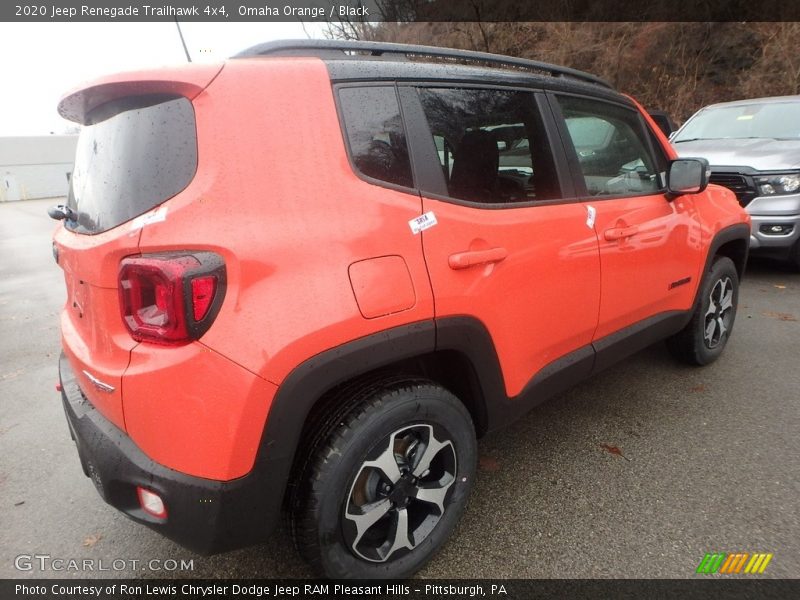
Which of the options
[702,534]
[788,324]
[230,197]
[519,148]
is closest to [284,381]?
[230,197]

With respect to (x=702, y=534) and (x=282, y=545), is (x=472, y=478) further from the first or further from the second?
(x=702, y=534)

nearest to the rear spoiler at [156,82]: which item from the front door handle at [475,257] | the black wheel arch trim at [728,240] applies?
the front door handle at [475,257]

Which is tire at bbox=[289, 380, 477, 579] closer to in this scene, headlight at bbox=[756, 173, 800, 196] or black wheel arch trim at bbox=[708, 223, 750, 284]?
black wheel arch trim at bbox=[708, 223, 750, 284]

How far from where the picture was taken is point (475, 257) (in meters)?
1.78

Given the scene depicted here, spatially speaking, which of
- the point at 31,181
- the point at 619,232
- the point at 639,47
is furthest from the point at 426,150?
the point at 31,181

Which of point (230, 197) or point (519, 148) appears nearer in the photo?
point (230, 197)

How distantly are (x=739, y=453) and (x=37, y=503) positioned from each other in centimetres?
345

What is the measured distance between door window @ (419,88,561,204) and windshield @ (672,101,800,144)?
17.6ft

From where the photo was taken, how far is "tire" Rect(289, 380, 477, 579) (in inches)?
61.6

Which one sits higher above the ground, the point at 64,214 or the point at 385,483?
the point at 64,214

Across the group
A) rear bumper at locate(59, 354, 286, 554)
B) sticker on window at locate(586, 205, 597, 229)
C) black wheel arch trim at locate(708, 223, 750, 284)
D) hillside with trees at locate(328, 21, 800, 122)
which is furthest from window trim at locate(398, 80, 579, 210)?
hillside with trees at locate(328, 21, 800, 122)

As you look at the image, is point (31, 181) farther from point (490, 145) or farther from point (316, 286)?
point (316, 286)

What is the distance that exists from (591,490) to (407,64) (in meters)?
1.98

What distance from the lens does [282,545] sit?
206 cm
